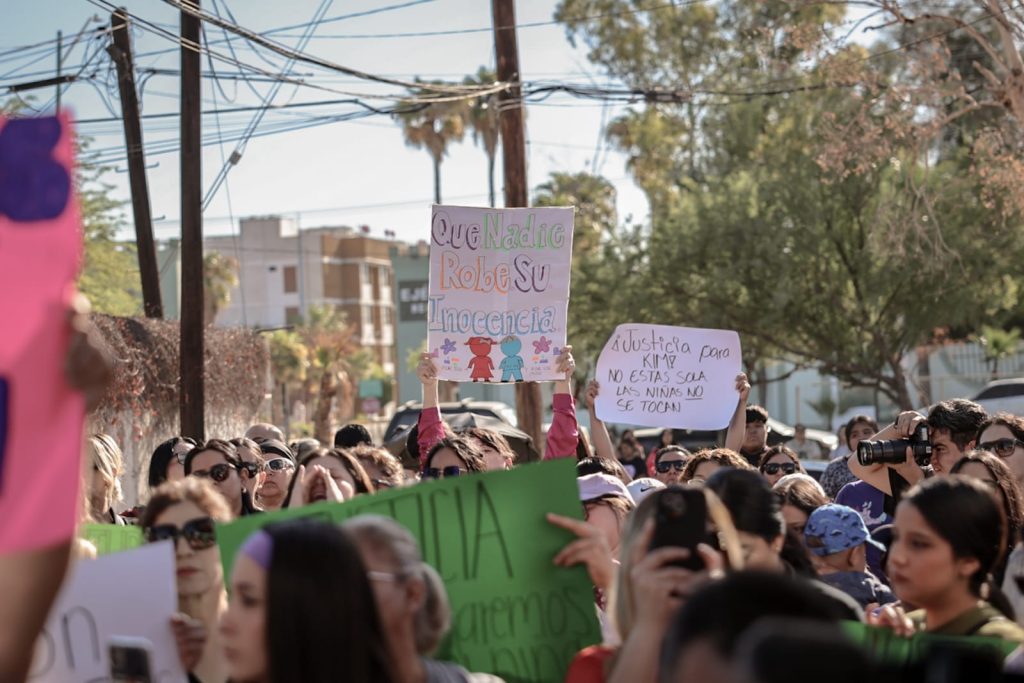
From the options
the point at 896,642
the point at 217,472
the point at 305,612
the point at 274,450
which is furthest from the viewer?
the point at 274,450

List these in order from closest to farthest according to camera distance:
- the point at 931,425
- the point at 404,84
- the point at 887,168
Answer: the point at 931,425, the point at 404,84, the point at 887,168

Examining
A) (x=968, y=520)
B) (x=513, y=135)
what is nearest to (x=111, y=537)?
(x=968, y=520)

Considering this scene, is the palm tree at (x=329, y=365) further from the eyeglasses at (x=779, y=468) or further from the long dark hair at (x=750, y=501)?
the long dark hair at (x=750, y=501)

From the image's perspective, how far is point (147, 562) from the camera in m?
3.28

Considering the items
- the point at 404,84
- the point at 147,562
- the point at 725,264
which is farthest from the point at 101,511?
the point at 725,264

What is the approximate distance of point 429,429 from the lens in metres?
7.27

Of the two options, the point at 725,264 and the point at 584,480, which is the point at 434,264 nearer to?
the point at 584,480

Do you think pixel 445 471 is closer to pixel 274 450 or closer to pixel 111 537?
pixel 274 450

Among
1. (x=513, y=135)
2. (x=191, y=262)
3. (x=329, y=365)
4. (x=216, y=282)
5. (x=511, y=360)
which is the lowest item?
(x=511, y=360)

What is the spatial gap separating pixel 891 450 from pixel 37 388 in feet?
16.0

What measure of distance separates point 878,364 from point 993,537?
883 inches

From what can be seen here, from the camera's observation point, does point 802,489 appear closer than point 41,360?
No

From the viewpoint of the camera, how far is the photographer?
654cm

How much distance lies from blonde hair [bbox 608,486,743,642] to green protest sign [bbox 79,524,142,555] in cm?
162
